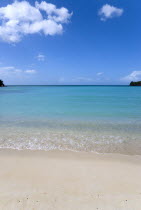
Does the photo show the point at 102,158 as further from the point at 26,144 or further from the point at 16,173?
the point at 26,144

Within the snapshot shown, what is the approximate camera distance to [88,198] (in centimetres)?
238

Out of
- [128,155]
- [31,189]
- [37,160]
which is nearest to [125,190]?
[128,155]

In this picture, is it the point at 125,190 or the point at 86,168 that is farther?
the point at 86,168

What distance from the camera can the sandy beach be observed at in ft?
7.44

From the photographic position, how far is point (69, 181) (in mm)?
2826

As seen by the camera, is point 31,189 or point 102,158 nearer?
point 31,189

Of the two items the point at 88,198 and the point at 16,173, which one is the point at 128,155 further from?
the point at 16,173

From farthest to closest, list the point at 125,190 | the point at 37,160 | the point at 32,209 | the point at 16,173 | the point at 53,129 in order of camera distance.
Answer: the point at 53,129 → the point at 37,160 → the point at 16,173 → the point at 125,190 → the point at 32,209

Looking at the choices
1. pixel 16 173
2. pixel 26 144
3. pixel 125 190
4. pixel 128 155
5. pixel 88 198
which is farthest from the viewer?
pixel 26 144

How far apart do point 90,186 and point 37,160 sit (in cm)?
186

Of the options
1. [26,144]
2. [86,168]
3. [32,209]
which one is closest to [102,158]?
[86,168]

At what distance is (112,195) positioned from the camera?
8.07ft

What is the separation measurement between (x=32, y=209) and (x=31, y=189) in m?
0.50

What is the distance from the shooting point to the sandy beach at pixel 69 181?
7.44 feet
